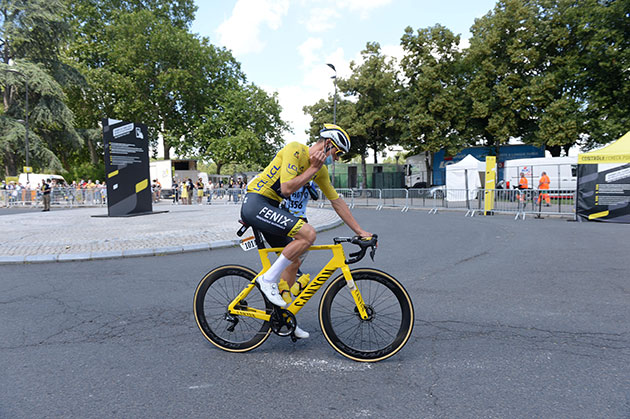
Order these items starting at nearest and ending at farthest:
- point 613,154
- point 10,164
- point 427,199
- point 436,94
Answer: point 613,154
point 427,199
point 10,164
point 436,94

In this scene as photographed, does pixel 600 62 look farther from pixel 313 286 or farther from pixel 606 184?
pixel 313 286

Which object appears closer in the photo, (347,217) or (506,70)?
(347,217)

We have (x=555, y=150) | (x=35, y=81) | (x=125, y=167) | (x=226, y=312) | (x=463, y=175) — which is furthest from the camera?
(x=555, y=150)

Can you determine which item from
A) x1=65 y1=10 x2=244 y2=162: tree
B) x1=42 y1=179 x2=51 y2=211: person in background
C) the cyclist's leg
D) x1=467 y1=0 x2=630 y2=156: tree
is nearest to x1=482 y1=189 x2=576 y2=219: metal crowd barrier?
the cyclist's leg

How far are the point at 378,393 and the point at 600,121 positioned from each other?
106 feet

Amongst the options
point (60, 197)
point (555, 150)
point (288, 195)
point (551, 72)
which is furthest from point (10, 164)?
point (555, 150)

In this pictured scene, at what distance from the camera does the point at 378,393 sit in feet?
8.75

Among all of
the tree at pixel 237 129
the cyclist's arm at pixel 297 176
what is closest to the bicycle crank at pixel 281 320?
the cyclist's arm at pixel 297 176

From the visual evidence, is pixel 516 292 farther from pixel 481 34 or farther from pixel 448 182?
pixel 481 34

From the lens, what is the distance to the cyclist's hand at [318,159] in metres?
3.04

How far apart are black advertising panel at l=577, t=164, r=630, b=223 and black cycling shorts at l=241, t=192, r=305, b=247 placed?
13.8 metres

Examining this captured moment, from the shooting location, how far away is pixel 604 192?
1338cm

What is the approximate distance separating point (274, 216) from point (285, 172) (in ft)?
1.18

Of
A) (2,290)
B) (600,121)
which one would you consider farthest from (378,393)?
(600,121)
